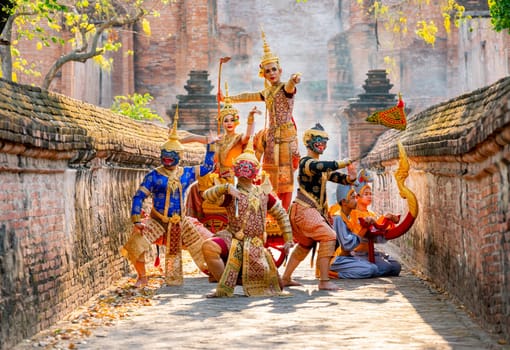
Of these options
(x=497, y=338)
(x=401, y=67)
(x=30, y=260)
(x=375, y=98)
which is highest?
(x=401, y=67)

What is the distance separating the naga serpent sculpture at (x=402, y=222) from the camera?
32.8ft

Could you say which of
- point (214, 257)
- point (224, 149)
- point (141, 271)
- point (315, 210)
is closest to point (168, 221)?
point (141, 271)

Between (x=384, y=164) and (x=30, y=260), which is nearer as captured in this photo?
(x=30, y=260)

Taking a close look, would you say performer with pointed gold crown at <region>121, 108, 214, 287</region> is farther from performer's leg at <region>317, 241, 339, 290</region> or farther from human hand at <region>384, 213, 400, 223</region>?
human hand at <region>384, 213, 400, 223</region>

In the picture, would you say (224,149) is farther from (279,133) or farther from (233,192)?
(233,192)

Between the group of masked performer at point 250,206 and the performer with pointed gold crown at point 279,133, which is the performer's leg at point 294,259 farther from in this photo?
the performer with pointed gold crown at point 279,133

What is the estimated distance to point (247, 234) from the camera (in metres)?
8.91

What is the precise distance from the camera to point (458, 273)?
26.8ft

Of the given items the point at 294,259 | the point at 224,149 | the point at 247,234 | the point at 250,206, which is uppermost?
the point at 224,149

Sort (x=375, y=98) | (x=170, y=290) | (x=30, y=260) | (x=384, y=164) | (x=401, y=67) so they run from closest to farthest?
(x=30, y=260) → (x=170, y=290) → (x=384, y=164) → (x=375, y=98) → (x=401, y=67)

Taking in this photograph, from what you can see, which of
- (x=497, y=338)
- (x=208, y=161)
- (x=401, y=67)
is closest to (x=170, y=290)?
(x=208, y=161)

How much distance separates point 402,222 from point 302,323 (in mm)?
3292

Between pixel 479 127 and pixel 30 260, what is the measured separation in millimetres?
3375

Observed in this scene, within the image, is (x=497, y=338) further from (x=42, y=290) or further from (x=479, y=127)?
(x=42, y=290)
